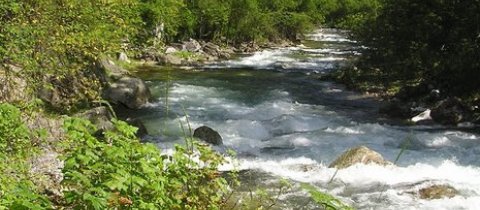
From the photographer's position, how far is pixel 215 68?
3183 cm

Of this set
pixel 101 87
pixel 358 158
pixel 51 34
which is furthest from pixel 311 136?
pixel 51 34

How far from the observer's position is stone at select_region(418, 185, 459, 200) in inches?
421

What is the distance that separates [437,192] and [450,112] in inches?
317

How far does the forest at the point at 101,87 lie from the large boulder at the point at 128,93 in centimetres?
488

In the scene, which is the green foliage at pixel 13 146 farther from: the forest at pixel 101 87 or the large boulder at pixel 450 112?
the large boulder at pixel 450 112

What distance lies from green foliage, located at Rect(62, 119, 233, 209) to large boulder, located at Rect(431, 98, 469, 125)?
48.1 ft

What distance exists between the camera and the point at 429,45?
22500mm

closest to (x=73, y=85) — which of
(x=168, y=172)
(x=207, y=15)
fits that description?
(x=168, y=172)

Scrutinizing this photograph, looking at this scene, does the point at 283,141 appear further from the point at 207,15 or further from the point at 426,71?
the point at 207,15

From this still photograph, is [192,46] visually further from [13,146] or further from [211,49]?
[13,146]

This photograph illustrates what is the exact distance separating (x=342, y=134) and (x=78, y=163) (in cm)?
1297

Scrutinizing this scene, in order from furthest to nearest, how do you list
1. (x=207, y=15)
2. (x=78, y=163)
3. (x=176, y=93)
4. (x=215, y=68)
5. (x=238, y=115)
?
(x=207, y=15), (x=215, y=68), (x=176, y=93), (x=238, y=115), (x=78, y=163)

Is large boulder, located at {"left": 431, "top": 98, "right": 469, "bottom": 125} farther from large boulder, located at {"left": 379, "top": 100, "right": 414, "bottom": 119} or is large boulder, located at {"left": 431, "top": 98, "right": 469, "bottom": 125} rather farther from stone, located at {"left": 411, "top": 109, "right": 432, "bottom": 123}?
large boulder, located at {"left": 379, "top": 100, "right": 414, "bottom": 119}

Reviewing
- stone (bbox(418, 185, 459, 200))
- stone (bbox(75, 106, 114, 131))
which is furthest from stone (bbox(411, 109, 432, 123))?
stone (bbox(75, 106, 114, 131))
